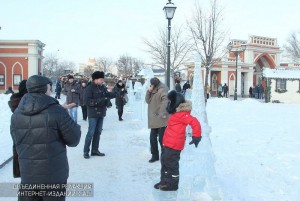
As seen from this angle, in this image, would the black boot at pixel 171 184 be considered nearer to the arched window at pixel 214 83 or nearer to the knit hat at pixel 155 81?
the knit hat at pixel 155 81

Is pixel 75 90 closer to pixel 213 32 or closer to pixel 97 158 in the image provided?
pixel 97 158

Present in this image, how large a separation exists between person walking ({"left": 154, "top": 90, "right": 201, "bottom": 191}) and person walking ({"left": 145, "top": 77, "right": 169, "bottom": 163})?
1539mm

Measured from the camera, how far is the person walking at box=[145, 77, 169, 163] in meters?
6.38

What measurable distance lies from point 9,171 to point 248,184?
162 inches

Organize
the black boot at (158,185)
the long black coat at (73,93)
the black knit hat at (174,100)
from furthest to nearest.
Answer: the long black coat at (73,93) → the black boot at (158,185) → the black knit hat at (174,100)

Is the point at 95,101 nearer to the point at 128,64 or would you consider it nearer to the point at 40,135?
the point at 40,135

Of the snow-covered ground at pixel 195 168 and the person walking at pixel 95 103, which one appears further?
the person walking at pixel 95 103

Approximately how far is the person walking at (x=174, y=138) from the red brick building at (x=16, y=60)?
39759 millimetres

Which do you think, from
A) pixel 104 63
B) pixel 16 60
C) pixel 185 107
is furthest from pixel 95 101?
pixel 104 63

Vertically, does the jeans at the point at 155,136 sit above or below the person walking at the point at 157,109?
below

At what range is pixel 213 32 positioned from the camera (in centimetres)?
2642

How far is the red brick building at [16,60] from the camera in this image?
41.8 metres

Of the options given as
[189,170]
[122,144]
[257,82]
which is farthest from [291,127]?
[257,82]

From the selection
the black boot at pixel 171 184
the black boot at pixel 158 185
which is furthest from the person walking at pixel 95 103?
the black boot at pixel 171 184
